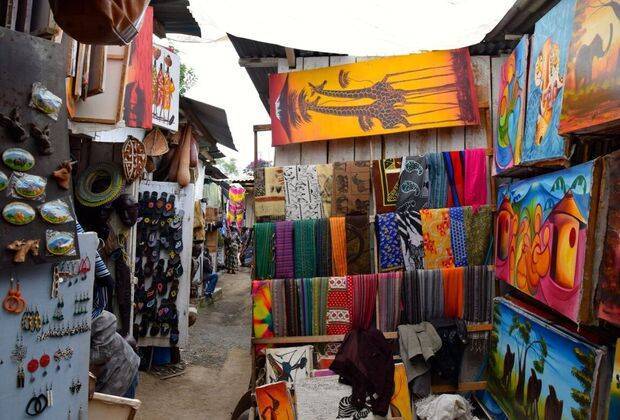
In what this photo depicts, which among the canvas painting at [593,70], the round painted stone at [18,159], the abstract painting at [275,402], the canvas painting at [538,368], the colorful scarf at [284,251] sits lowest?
the abstract painting at [275,402]

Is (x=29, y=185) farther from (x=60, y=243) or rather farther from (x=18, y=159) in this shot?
(x=60, y=243)

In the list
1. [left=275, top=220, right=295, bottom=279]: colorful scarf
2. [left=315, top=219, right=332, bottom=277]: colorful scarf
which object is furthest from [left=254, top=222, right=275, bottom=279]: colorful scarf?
[left=315, top=219, right=332, bottom=277]: colorful scarf

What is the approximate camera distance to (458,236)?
477 cm

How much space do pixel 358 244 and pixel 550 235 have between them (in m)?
2.17

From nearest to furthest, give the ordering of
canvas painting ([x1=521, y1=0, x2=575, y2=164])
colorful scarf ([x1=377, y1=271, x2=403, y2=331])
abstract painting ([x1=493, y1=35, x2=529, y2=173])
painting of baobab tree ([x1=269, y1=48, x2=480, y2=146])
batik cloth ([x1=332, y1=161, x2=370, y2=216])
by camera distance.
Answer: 1. canvas painting ([x1=521, y1=0, x2=575, y2=164])
2. abstract painting ([x1=493, y1=35, x2=529, y2=173])
3. colorful scarf ([x1=377, y1=271, x2=403, y2=331])
4. painting of baobab tree ([x1=269, y1=48, x2=480, y2=146])
5. batik cloth ([x1=332, y1=161, x2=370, y2=216])

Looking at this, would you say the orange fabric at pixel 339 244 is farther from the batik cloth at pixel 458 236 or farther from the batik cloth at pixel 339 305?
the batik cloth at pixel 458 236

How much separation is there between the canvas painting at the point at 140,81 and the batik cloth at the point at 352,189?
2.28m

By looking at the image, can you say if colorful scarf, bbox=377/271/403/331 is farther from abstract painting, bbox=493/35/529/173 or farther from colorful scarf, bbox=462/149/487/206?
abstract painting, bbox=493/35/529/173

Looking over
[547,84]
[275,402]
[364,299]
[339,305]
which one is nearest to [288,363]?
[275,402]

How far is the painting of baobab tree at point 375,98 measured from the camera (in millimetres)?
4871

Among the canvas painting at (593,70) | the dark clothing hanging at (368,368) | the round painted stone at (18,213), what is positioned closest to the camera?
the canvas painting at (593,70)

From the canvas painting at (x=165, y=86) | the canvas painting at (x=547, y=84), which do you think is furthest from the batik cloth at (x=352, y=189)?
the canvas painting at (x=165, y=86)

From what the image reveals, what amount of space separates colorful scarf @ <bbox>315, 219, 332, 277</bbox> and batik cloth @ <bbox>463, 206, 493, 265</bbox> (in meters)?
1.47

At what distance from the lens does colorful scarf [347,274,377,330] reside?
4.79 metres
